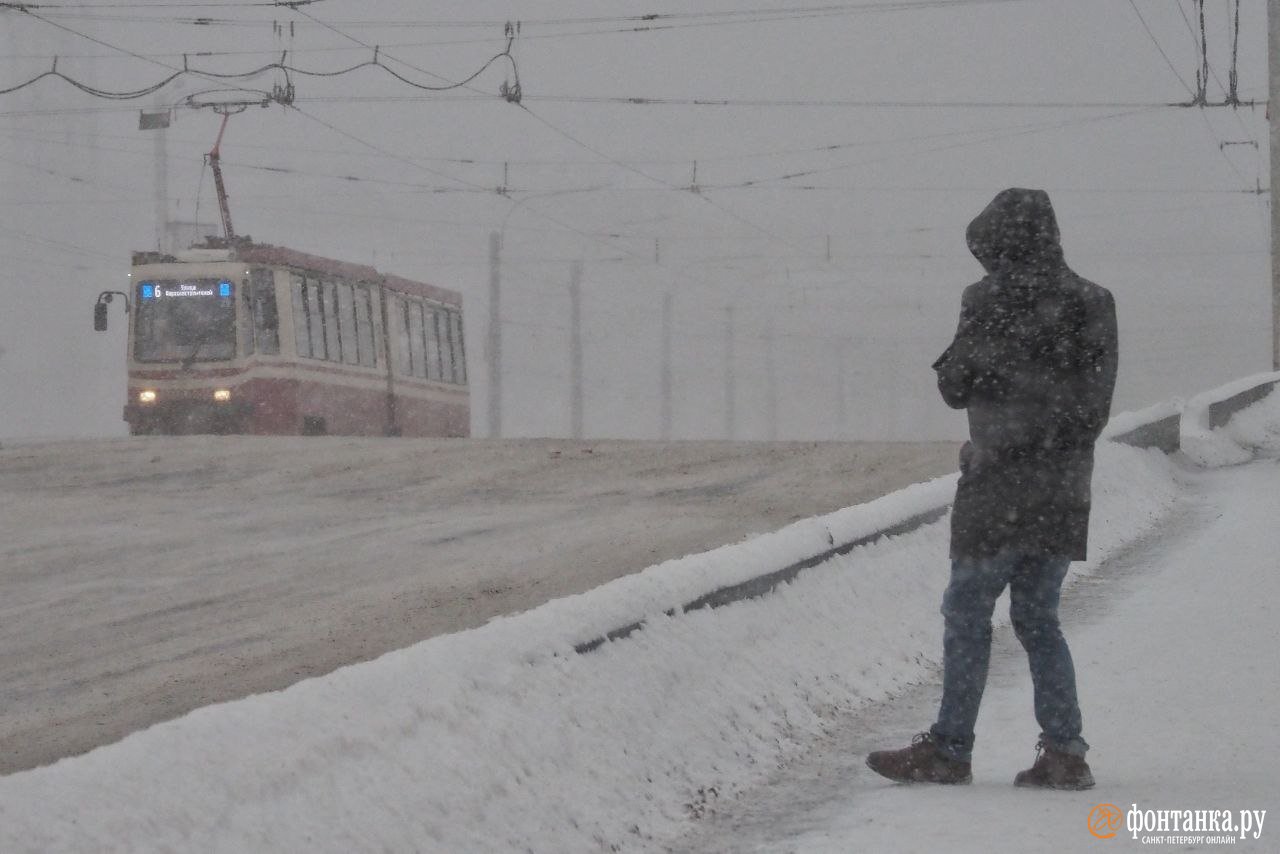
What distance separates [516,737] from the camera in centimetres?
463

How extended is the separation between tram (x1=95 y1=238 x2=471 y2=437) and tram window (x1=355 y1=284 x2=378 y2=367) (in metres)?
0.02

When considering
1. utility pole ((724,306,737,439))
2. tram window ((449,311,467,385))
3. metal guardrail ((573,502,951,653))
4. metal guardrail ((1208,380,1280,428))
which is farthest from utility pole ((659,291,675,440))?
metal guardrail ((573,502,951,653))

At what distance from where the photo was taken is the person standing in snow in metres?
5.03

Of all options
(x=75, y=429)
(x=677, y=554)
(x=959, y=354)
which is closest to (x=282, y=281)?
(x=677, y=554)

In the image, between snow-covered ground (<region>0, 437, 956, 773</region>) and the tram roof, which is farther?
the tram roof

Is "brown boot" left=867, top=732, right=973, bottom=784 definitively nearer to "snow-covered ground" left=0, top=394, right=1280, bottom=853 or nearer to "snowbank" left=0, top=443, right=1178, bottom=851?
"snow-covered ground" left=0, top=394, right=1280, bottom=853

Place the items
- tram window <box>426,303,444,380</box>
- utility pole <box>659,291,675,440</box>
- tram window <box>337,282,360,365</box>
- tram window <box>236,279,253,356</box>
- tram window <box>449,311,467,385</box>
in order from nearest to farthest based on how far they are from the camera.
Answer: tram window <box>236,279,253,356</box>, tram window <box>337,282,360,365</box>, tram window <box>426,303,444,380</box>, tram window <box>449,311,467,385</box>, utility pole <box>659,291,675,440</box>

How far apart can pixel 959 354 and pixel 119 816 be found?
2853 millimetres

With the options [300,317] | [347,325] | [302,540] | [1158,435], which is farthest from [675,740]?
[347,325]

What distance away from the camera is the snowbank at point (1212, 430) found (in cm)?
1727

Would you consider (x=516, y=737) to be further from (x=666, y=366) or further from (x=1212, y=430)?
(x=666, y=366)

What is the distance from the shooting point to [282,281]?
2541 cm

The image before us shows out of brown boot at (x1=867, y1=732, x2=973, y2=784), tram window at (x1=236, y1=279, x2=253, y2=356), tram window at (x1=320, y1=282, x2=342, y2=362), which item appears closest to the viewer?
brown boot at (x1=867, y1=732, x2=973, y2=784)

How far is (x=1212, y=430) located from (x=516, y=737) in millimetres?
15135
